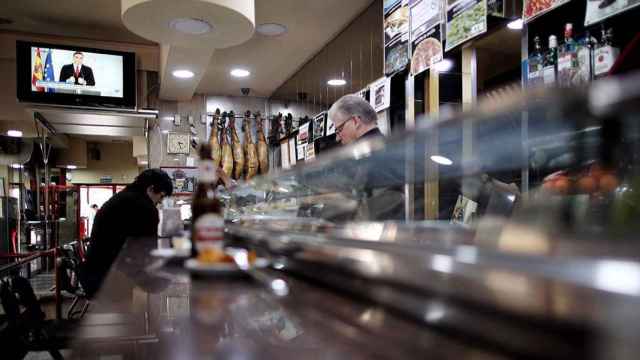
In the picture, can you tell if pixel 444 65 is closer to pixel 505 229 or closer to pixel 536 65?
pixel 536 65

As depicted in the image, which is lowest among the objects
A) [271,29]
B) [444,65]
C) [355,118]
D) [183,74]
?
[355,118]

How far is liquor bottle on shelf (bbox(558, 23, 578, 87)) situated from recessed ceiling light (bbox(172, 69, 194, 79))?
3976mm

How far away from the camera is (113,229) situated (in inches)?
110

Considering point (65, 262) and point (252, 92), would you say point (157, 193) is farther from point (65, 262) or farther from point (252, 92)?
point (252, 92)

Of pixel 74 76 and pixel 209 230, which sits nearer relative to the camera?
pixel 209 230

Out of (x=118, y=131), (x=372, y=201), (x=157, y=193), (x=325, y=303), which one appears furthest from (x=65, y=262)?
(x=325, y=303)

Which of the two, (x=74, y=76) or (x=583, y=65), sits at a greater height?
(x=74, y=76)

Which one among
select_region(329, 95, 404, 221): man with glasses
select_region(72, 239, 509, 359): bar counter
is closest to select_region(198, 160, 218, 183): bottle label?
select_region(72, 239, 509, 359): bar counter

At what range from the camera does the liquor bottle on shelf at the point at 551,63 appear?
1908mm

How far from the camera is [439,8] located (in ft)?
9.18

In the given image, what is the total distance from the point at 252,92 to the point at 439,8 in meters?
4.37

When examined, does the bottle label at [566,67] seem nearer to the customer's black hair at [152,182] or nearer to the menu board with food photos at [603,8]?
the menu board with food photos at [603,8]

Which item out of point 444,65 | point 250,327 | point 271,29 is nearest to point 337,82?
point 271,29

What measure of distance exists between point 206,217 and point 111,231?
2000 millimetres
